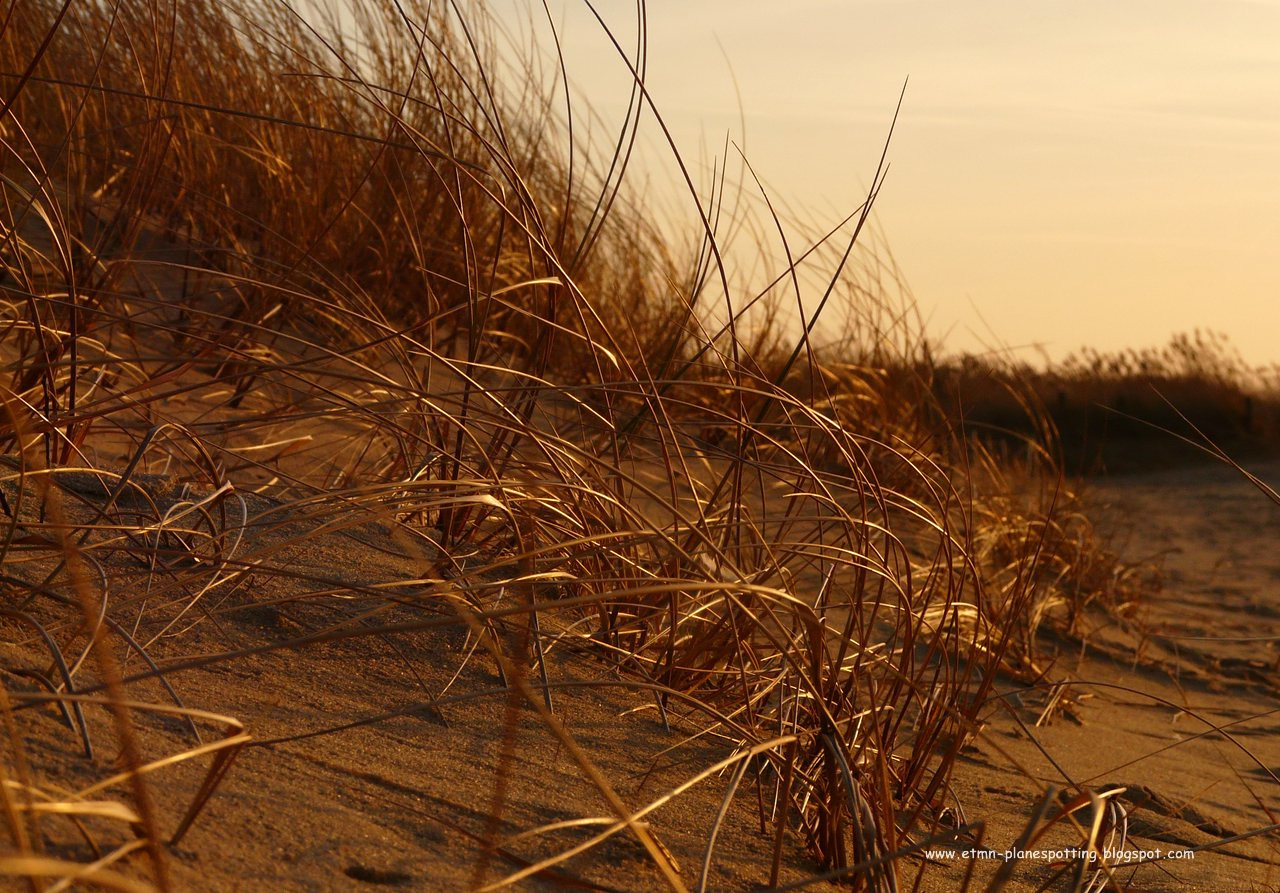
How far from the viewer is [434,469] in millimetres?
1628

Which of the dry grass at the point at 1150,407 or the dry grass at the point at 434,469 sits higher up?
the dry grass at the point at 1150,407

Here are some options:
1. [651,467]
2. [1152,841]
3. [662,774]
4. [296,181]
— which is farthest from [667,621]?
[296,181]

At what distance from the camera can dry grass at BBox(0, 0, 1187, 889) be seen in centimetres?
98

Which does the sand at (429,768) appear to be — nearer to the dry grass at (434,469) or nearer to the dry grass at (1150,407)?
the dry grass at (434,469)

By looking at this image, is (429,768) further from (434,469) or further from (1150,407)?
(1150,407)

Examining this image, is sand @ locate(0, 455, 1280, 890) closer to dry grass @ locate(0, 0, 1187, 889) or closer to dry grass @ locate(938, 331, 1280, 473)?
dry grass @ locate(0, 0, 1187, 889)

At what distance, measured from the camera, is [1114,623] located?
3318 mm

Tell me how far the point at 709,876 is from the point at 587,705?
0.37 meters

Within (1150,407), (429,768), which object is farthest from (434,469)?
(1150,407)

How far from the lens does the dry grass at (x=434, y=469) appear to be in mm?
984

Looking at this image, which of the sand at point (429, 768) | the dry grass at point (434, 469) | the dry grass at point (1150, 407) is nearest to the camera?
the sand at point (429, 768)

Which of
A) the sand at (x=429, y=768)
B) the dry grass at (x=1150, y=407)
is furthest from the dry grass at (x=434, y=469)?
Result: the dry grass at (x=1150, y=407)

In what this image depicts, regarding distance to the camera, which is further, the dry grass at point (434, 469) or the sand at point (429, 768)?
the dry grass at point (434, 469)

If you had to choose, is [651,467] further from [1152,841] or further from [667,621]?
[1152,841]
